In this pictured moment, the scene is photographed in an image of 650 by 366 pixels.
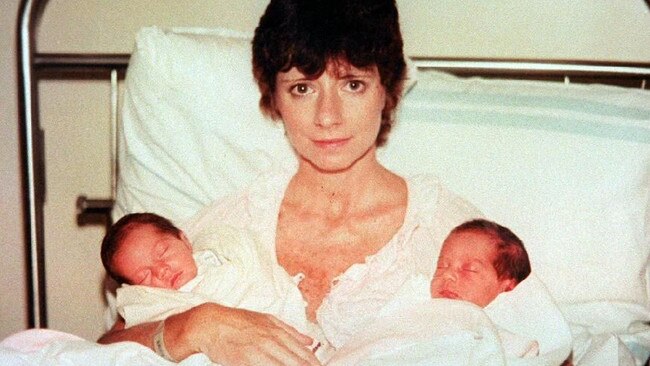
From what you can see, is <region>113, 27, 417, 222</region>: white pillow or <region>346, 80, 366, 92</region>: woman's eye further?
<region>113, 27, 417, 222</region>: white pillow

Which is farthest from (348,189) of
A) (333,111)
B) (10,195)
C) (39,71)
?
(10,195)

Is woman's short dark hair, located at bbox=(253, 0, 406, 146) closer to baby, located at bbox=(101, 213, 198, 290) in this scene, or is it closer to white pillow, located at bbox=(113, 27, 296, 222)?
white pillow, located at bbox=(113, 27, 296, 222)

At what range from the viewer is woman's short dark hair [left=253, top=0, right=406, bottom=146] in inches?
53.0

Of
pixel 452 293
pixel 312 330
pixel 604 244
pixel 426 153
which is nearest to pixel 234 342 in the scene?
pixel 312 330

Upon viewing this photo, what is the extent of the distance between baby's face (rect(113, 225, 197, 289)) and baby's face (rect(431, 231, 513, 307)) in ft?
1.15

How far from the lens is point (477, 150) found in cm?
152

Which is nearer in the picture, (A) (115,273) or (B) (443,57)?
(A) (115,273)

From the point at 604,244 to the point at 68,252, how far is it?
107cm

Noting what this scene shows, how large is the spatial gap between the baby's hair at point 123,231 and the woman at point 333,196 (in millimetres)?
100

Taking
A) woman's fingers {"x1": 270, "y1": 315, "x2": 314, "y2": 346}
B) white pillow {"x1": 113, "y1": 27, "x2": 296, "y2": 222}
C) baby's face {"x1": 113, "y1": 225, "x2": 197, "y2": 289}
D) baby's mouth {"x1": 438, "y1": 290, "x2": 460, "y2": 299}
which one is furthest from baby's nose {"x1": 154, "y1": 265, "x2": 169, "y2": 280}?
baby's mouth {"x1": 438, "y1": 290, "x2": 460, "y2": 299}

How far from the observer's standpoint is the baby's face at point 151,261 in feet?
4.30

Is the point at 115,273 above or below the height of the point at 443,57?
below

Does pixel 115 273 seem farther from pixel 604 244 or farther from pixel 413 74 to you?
pixel 604 244

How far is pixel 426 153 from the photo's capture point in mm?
1535
